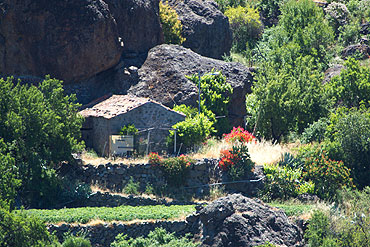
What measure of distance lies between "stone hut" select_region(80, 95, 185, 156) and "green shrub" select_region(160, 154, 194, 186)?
8.92 ft

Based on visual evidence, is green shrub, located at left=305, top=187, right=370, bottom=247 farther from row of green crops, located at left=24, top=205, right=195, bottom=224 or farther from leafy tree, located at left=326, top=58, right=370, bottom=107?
leafy tree, located at left=326, top=58, right=370, bottom=107

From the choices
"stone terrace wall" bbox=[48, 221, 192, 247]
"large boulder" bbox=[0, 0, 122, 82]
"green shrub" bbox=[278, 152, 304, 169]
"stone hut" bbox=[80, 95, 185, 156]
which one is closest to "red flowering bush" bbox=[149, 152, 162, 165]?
"stone hut" bbox=[80, 95, 185, 156]

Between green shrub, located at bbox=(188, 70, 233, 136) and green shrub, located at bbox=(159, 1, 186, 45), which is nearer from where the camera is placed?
green shrub, located at bbox=(188, 70, 233, 136)

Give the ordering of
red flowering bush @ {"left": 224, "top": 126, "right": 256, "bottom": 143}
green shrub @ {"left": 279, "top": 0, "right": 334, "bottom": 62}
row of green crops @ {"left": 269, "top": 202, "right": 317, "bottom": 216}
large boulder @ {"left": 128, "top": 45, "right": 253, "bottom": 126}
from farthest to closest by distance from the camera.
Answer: green shrub @ {"left": 279, "top": 0, "right": 334, "bottom": 62} < large boulder @ {"left": 128, "top": 45, "right": 253, "bottom": 126} < red flowering bush @ {"left": 224, "top": 126, "right": 256, "bottom": 143} < row of green crops @ {"left": 269, "top": 202, "right": 317, "bottom": 216}

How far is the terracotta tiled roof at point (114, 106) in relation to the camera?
126 feet

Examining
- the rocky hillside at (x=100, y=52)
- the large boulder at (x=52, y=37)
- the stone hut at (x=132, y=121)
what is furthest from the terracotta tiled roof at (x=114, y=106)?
the large boulder at (x=52, y=37)

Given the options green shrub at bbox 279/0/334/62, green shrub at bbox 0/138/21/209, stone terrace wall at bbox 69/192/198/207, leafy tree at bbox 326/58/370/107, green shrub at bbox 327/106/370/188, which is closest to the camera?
green shrub at bbox 0/138/21/209

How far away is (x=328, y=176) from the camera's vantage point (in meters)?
36.1

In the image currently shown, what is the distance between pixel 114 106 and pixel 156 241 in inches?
511

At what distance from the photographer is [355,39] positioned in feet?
207

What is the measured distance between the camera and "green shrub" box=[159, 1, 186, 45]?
51250 millimetres

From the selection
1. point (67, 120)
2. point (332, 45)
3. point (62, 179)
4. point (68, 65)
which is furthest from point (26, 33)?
point (332, 45)

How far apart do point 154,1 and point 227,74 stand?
27.6 feet

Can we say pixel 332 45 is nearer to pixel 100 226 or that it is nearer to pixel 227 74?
pixel 227 74
